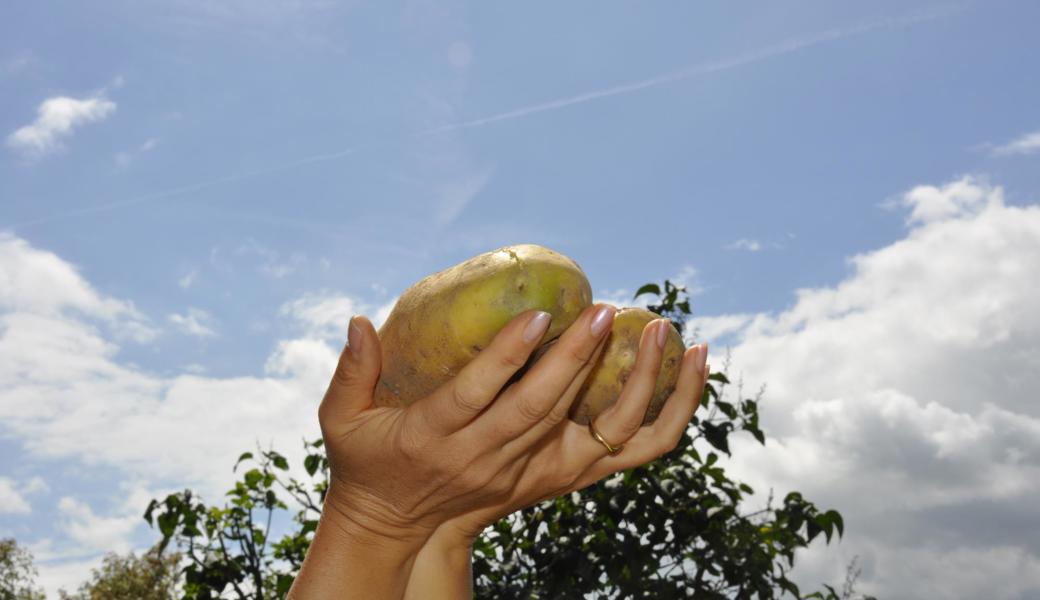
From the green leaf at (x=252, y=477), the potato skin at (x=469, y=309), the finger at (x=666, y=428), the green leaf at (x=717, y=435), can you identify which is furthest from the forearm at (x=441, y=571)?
the green leaf at (x=252, y=477)

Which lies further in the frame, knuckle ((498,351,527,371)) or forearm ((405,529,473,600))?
forearm ((405,529,473,600))

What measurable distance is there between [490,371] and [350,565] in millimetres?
704

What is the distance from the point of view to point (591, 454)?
2.68 meters

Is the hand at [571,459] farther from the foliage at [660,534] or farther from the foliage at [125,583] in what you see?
the foliage at [125,583]

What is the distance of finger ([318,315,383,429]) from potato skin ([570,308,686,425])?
67 cm

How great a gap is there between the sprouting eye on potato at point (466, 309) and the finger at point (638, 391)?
0.20m

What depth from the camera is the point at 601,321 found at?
2164mm

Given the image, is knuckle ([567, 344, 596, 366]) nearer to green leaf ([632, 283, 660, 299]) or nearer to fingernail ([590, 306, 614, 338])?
fingernail ([590, 306, 614, 338])

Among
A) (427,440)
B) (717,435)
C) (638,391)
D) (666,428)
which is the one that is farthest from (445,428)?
(717,435)

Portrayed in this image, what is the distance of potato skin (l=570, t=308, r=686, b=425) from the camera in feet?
8.93

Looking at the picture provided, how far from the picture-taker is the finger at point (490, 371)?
6.88 feet

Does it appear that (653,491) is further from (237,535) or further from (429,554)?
(237,535)

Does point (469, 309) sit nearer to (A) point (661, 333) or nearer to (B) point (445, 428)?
(B) point (445, 428)

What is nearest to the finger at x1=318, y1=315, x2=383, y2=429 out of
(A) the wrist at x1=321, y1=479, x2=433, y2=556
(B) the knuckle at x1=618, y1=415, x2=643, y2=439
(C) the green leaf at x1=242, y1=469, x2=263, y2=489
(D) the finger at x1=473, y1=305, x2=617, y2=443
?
(A) the wrist at x1=321, y1=479, x2=433, y2=556
